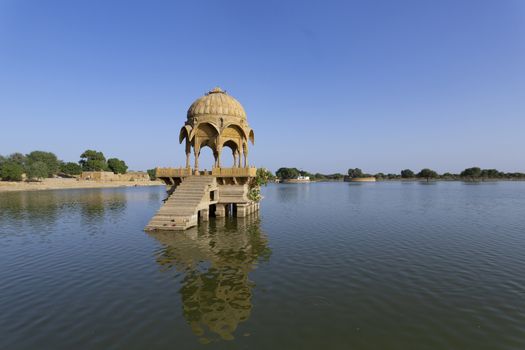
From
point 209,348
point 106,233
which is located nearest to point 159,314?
point 209,348

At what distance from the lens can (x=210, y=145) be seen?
1506 inches

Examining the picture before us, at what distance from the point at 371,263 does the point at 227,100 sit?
87.9 ft

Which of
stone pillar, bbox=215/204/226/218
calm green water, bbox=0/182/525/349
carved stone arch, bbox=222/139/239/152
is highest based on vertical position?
carved stone arch, bbox=222/139/239/152

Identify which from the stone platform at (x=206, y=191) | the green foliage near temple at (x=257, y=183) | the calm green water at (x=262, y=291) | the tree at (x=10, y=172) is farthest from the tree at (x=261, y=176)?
the tree at (x=10, y=172)

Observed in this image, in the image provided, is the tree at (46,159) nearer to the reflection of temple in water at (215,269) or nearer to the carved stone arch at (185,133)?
the carved stone arch at (185,133)

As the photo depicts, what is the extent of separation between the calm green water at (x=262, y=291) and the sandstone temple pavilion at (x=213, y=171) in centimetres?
667

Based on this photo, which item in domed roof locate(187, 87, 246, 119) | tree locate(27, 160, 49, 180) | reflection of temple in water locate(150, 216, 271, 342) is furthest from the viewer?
tree locate(27, 160, 49, 180)

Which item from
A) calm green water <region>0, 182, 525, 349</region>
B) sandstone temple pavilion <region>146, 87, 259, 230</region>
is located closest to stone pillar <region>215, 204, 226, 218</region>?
sandstone temple pavilion <region>146, 87, 259, 230</region>

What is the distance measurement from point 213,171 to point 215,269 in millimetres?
18466

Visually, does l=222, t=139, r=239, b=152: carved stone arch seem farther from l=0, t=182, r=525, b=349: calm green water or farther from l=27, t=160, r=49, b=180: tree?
l=27, t=160, r=49, b=180: tree

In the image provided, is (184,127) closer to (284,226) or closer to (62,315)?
(284,226)

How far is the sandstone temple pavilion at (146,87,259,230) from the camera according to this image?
30734mm

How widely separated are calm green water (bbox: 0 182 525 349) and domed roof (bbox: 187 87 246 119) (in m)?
16.7

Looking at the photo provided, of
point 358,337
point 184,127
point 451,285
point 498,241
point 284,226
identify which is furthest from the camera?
point 184,127
